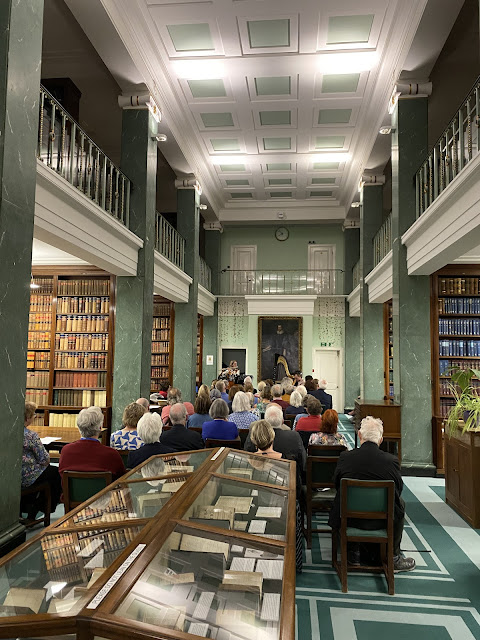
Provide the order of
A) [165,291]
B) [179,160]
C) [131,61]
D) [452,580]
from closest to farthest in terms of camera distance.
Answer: [452,580] → [131,61] → [165,291] → [179,160]

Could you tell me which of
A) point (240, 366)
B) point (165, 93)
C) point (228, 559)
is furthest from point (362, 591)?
point (240, 366)

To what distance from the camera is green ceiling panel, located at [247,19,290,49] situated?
23.9 feet

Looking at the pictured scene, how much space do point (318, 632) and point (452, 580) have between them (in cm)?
143

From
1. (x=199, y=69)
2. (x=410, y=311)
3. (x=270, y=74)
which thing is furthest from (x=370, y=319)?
(x=199, y=69)

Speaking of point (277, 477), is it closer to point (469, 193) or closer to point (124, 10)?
point (469, 193)

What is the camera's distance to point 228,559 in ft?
6.01

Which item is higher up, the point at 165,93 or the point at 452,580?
the point at 165,93

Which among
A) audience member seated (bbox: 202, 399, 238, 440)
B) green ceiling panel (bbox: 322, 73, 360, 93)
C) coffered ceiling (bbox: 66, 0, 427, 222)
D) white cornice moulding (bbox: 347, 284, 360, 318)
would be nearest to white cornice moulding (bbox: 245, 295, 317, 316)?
white cornice moulding (bbox: 347, 284, 360, 318)

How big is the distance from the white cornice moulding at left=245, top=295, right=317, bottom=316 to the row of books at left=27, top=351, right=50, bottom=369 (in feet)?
27.8

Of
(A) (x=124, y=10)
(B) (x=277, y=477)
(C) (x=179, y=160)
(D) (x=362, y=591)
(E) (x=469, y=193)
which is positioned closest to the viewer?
(B) (x=277, y=477)

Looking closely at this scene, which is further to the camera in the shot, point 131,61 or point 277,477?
point 131,61

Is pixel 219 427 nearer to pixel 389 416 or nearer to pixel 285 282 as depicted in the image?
pixel 389 416

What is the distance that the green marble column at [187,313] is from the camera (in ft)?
39.4

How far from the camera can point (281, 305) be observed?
16125mm
